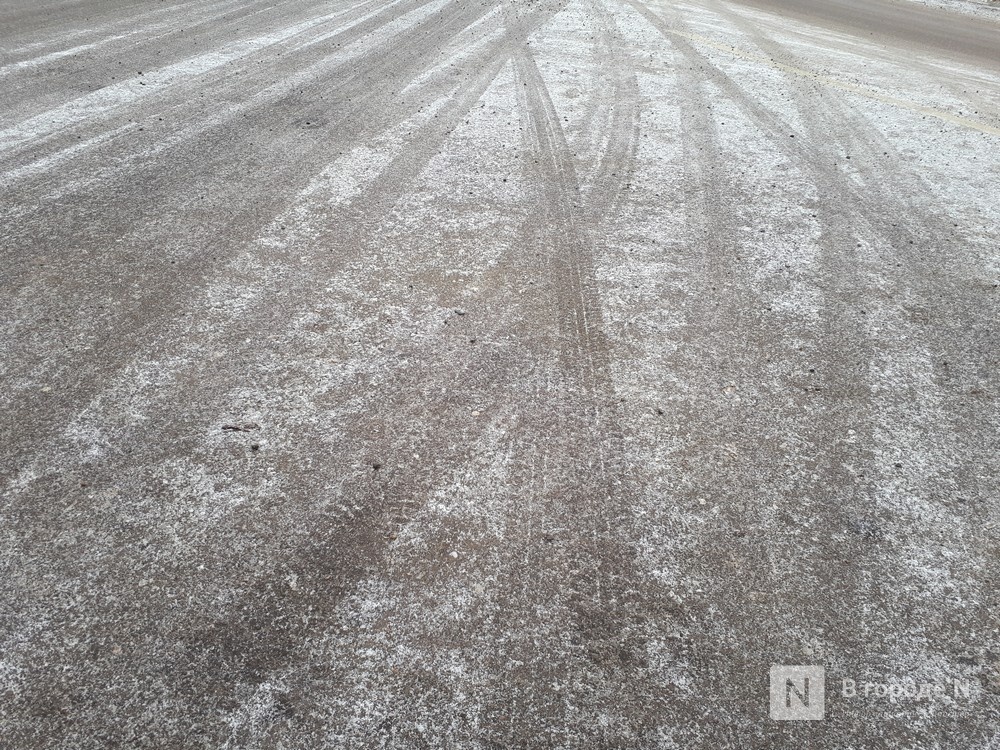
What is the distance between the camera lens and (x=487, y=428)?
299cm

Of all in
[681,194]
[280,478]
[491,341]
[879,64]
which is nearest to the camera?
[280,478]

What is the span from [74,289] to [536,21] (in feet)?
28.2

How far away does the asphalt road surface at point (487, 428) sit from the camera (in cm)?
203

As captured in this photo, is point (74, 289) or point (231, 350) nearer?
point (231, 350)

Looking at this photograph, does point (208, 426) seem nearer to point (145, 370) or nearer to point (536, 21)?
point (145, 370)

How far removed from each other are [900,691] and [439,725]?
58.3 inches

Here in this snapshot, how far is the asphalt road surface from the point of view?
2031 mm

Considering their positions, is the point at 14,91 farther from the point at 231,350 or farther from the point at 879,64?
the point at 879,64

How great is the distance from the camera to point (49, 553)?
2328 mm

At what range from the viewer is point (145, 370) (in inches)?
125

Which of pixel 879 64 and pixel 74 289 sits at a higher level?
pixel 879 64

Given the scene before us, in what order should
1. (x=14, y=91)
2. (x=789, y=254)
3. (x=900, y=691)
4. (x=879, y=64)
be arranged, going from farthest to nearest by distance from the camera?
(x=879, y=64)
(x=14, y=91)
(x=789, y=254)
(x=900, y=691)

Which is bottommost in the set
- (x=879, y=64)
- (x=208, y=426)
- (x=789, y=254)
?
(x=208, y=426)

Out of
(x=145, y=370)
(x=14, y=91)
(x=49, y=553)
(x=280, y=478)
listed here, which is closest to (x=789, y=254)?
(x=280, y=478)
